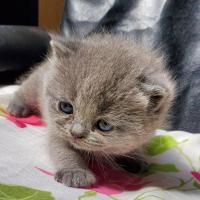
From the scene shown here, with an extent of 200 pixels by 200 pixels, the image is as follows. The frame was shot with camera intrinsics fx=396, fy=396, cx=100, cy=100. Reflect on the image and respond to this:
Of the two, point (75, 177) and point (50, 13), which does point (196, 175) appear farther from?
point (50, 13)

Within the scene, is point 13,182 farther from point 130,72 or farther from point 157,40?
point 157,40

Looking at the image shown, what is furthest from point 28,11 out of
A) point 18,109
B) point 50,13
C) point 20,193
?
point 20,193

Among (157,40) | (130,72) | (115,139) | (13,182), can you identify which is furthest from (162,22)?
(13,182)

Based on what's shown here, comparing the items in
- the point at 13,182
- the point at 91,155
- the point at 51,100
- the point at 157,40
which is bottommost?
the point at 13,182

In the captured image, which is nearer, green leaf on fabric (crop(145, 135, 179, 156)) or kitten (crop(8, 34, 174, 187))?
kitten (crop(8, 34, 174, 187))

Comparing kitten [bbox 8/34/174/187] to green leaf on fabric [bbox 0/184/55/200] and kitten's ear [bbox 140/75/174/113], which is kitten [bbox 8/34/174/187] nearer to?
kitten's ear [bbox 140/75/174/113]

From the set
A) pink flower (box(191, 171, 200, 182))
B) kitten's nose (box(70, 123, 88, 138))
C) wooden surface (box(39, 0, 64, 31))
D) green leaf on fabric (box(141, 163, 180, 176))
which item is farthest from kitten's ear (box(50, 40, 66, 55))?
wooden surface (box(39, 0, 64, 31))
